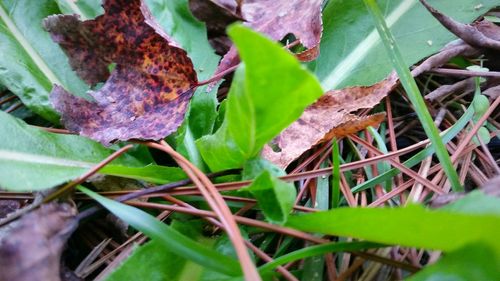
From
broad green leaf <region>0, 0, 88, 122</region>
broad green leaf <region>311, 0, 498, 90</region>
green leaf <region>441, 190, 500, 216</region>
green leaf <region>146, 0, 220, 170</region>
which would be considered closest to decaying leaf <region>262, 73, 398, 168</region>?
broad green leaf <region>311, 0, 498, 90</region>

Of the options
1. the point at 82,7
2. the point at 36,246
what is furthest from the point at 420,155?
the point at 82,7

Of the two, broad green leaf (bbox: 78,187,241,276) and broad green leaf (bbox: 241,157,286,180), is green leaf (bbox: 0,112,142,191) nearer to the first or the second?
broad green leaf (bbox: 78,187,241,276)

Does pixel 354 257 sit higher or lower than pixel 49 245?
lower

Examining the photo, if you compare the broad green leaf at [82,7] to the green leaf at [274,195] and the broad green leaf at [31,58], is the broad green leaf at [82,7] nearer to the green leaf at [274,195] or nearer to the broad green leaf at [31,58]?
the broad green leaf at [31,58]

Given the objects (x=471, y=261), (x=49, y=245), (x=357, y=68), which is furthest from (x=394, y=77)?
(x=49, y=245)

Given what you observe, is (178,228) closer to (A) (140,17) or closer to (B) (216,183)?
(B) (216,183)
